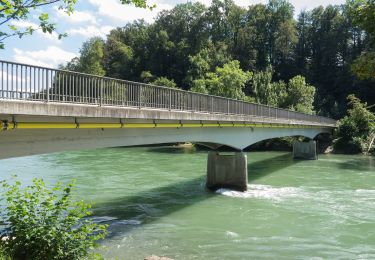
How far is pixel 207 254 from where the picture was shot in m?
12.2

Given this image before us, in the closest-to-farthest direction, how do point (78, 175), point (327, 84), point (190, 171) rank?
point (78, 175), point (190, 171), point (327, 84)

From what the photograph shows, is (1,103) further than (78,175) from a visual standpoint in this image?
No

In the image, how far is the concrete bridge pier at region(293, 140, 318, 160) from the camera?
141 ft

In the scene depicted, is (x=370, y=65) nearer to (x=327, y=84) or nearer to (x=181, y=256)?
(x=181, y=256)

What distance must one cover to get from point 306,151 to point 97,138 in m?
33.5

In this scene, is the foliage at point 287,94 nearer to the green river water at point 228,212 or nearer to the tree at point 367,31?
the green river water at point 228,212

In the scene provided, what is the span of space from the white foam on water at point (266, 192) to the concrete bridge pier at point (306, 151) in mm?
19647

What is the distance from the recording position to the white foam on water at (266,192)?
21.5 metres

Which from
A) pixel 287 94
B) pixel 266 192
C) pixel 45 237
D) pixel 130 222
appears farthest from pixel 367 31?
pixel 287 94

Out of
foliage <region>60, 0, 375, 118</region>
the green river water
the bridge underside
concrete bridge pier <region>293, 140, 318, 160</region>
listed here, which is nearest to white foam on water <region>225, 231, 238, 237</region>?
the green river water

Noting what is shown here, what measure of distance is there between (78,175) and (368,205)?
57.5 feet

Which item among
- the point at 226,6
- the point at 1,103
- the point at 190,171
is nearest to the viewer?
the point at 1,103

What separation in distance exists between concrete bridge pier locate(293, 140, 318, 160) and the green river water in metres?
10.4

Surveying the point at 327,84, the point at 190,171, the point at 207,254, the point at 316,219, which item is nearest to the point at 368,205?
the point at 316,219
